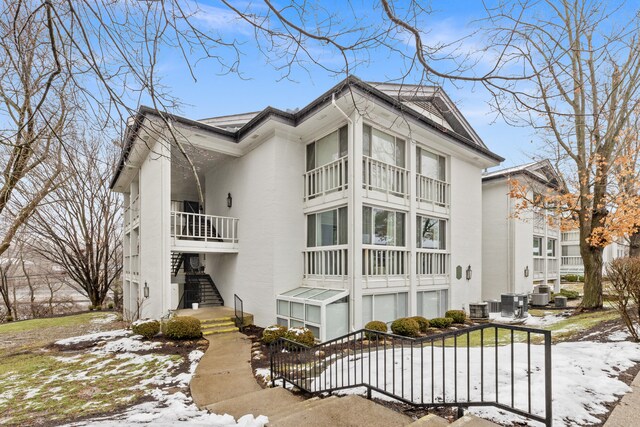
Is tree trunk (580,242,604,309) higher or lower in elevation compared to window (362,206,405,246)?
lower

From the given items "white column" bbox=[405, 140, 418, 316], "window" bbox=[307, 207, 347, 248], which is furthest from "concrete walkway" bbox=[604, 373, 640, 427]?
"white column" bbox=[405, 140, 418, 316]

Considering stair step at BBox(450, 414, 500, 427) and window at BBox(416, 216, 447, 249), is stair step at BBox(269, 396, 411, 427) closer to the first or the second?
stair step at BBox(450, 414, 500, 427)

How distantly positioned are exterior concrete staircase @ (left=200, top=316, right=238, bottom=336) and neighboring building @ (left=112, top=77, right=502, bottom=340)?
882 mm

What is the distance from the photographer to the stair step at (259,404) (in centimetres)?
474

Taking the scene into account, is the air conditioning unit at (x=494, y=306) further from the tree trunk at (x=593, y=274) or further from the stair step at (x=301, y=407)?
the stair step at (x=301, y=407)

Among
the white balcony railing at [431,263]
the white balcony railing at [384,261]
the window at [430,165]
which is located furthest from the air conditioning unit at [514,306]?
the window at [430,165]

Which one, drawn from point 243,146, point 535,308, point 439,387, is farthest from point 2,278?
point 535,308

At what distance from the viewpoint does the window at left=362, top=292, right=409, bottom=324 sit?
33.6 ft

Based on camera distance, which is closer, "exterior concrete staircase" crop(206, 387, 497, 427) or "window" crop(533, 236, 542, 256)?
"exterior concrete staircase" crop(206, 387, 497, 427)

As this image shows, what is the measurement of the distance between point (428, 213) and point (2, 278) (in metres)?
24.8

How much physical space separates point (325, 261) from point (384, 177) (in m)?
3.29

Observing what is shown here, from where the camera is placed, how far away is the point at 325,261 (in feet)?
35.5

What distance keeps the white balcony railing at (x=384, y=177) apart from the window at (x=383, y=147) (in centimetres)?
22

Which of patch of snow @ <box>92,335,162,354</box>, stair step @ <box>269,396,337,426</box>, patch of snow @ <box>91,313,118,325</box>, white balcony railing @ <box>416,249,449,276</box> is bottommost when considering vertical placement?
patch of snow @ <box>91,313,118,325</box>
